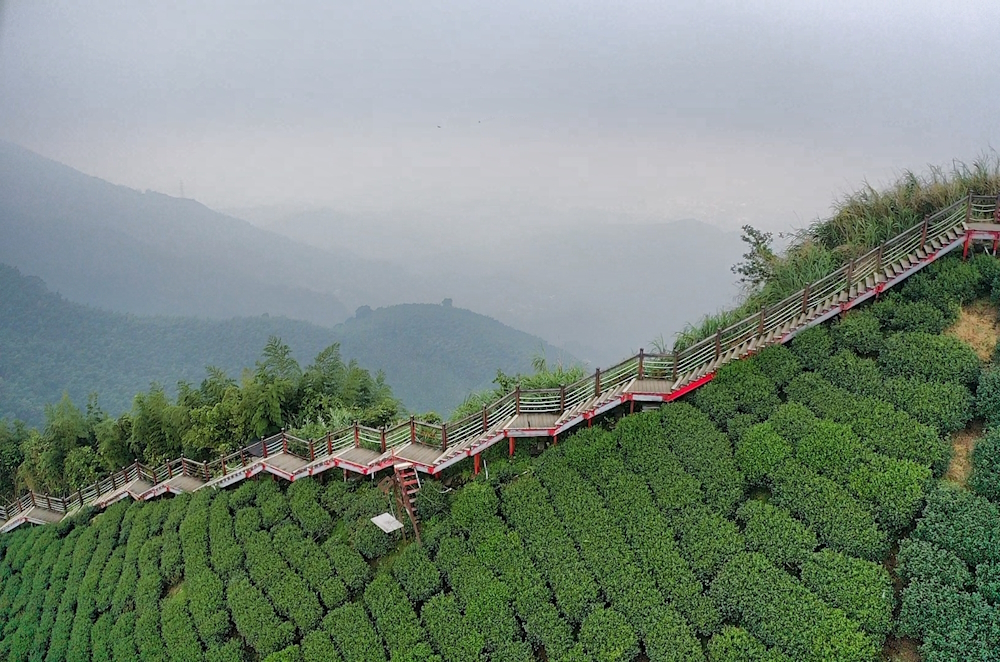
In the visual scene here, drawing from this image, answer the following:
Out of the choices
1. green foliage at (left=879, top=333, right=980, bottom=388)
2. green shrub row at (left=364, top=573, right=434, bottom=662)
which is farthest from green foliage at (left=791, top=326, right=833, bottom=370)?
green shrub row at (left=364, top=573, right=434, bottom=662)

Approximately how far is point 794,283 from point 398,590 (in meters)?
9.45

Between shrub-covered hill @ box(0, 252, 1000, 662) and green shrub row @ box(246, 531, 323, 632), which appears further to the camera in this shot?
green shrub row @ box(246, 531, 323, 632)

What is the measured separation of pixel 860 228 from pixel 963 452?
19.4 feet

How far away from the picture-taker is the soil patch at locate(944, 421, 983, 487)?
8.59m

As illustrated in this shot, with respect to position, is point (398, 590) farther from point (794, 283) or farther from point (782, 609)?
point (794, 283)

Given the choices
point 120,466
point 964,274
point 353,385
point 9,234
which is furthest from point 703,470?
point 9,234

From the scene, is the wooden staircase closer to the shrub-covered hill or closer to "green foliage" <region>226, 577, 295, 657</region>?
the shrub-covered hill

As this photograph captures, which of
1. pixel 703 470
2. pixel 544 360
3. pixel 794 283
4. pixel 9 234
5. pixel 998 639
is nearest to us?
pixel 998 639

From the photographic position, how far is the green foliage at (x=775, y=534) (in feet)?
27.4

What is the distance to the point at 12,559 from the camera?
18.9 metres

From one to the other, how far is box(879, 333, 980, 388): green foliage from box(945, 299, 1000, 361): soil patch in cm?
42

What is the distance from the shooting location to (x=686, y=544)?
909cm

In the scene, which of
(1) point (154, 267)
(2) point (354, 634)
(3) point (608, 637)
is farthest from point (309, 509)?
(1) point (154, 267)

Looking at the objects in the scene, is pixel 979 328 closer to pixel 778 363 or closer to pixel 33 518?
pixel 778 363
